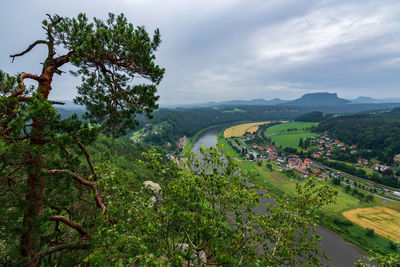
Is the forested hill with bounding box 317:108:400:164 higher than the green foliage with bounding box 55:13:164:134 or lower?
lower

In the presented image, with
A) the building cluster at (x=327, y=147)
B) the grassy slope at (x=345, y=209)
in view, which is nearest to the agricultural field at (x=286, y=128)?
the building cluster at (x=327, y=147)

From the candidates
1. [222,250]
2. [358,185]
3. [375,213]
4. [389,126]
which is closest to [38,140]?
[222,250]

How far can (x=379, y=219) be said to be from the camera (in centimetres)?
3675

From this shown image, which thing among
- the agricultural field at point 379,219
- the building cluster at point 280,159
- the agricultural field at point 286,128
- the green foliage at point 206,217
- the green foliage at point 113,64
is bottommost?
the agricultural field at point 379,219

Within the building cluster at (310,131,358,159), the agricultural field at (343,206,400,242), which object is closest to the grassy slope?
the agricultural field at (343,206,400,242)

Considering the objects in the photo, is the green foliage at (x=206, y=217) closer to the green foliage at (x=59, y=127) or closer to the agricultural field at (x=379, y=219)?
the green foliage at (x=59, y=127)

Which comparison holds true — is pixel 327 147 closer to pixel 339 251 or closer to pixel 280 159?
pixel 280 159

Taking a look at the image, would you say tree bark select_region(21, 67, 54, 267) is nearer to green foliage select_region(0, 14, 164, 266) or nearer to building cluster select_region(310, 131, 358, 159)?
green foliage select_region(0, 14, 164, 266)

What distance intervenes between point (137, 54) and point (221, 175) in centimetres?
531

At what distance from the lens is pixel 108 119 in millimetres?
7113

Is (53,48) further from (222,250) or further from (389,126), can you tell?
(389,126)

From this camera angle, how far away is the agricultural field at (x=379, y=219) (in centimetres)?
3372

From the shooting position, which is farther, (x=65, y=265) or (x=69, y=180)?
(x=65, y=265)

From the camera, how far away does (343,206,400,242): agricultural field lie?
111ft
